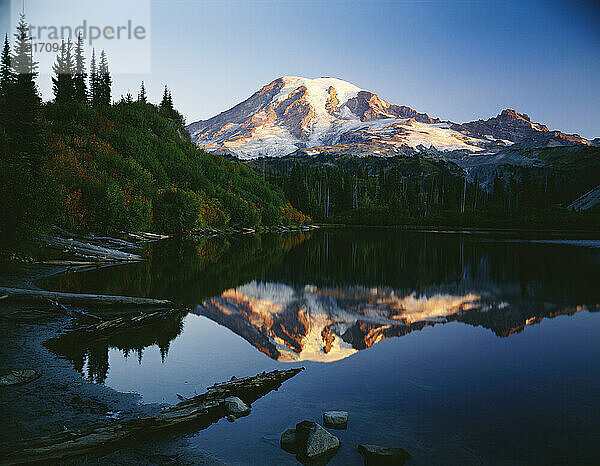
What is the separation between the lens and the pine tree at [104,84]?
9700 centimetres

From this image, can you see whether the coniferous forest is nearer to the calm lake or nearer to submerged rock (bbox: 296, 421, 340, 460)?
the calm lake

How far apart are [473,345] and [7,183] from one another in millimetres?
23306

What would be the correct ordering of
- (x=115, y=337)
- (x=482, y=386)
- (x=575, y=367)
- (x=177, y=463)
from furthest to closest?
(x=115, y=337) → (x=575, y=367) → (x=482, y=386) → (x=177, y=463)

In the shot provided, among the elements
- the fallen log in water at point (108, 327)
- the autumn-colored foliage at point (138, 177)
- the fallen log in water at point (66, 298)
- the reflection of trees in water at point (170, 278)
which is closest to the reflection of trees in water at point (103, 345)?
the fallen log in water at point (108, 327)

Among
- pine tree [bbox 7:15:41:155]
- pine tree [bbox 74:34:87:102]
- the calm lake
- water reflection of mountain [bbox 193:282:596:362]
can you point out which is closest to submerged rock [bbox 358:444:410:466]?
the calm lake

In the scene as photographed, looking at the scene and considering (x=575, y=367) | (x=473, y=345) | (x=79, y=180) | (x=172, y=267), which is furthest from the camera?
(x=79, y=180)

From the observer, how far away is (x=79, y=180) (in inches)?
1799

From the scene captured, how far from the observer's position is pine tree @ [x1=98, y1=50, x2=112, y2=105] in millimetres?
97000

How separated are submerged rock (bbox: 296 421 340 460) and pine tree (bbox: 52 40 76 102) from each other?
93404mm

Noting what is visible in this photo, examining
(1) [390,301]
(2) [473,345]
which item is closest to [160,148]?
(1) [390,301]

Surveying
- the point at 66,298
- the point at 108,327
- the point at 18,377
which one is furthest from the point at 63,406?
the point at 66,298

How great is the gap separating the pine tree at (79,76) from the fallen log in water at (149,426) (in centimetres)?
9480

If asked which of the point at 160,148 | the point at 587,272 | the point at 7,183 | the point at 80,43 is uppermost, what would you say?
the point at 80,43

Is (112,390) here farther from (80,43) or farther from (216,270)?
(80,43)
